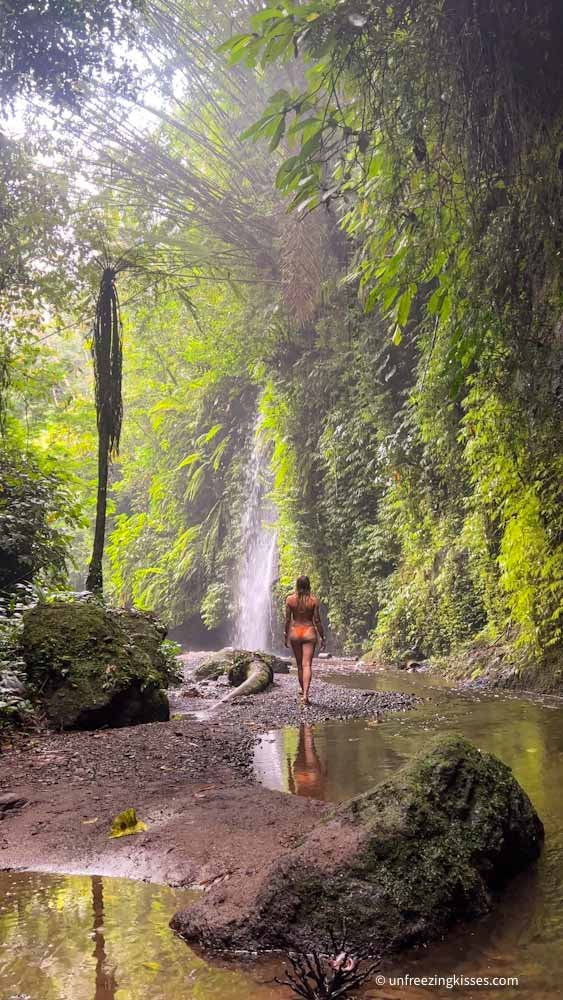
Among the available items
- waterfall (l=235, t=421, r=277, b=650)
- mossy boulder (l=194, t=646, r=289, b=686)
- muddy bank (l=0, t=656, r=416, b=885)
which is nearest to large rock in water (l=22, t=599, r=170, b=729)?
muddy bank (l=0, t=656, r=416, b=885)

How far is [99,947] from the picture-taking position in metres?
2.46

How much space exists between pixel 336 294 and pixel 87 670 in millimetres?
11270

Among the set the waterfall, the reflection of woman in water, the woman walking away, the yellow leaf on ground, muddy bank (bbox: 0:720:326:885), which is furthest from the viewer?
the waterfall

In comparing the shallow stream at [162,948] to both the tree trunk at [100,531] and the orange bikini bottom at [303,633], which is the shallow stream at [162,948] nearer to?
the orange bikini bottom at [303,633]


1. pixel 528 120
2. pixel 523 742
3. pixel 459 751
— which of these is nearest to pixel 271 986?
pixel 459 751

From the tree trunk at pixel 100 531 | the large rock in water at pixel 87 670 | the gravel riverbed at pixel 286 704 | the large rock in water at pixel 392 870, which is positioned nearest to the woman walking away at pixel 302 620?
the gravel riverbed at pixel 286 704

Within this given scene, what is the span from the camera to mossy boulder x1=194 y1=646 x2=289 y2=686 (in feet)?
34.5

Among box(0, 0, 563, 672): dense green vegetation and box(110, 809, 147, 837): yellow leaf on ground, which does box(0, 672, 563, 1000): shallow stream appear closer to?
box(110, 809, 147, 837): yellow leaf on ground

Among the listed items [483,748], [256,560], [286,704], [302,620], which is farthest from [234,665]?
[256,560]

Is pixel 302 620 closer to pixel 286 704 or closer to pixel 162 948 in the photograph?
pixel 286 704

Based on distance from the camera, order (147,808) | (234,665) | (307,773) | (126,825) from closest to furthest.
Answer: (126,825)
(147,808)
(307,773)
(234,665)

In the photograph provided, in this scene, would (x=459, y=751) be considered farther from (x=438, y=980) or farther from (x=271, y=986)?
(x=271, y=986)

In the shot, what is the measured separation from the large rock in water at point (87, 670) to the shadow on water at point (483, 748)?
1.37 meters

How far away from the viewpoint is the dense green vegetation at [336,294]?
6289 mm
